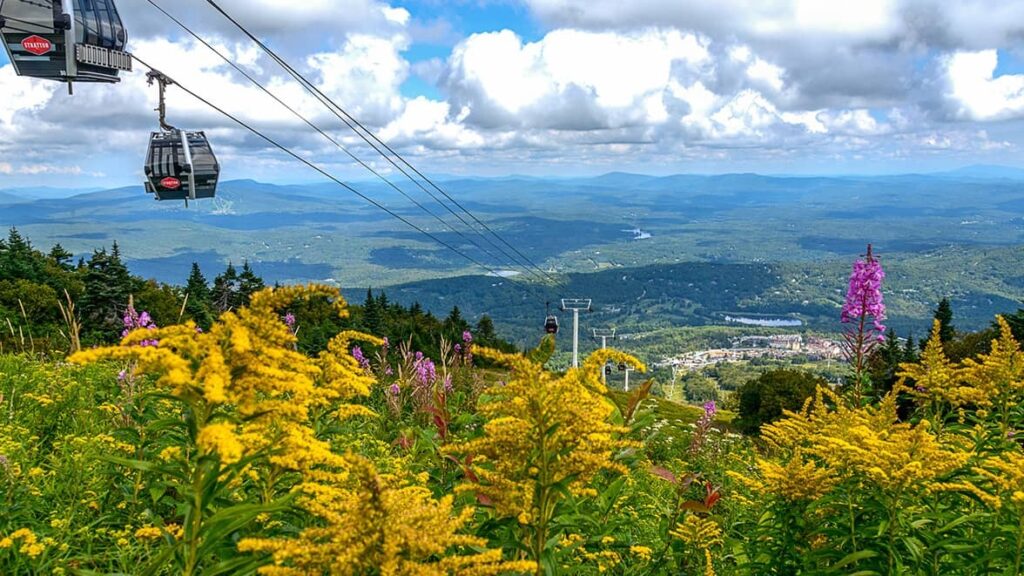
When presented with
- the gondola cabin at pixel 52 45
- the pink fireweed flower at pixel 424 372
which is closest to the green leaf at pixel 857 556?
the pink fireweed flower at pixel 424 372

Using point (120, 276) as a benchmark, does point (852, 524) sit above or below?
above

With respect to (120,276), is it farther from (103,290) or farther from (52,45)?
(52,45)

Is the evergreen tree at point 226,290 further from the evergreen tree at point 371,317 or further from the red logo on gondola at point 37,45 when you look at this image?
the red logo on gondola at point 37,45

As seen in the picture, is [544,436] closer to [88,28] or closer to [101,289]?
[88,28]

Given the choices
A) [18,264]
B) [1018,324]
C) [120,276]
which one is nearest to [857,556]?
[1018,324]

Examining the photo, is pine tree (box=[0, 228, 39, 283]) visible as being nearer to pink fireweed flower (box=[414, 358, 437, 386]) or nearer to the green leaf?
pink fireweed flower (box=[414, 358, 437, 386])

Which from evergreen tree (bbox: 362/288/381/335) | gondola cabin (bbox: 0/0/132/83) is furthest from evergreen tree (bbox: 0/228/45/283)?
gondola cabin (bbox: 0/0/132/83)
